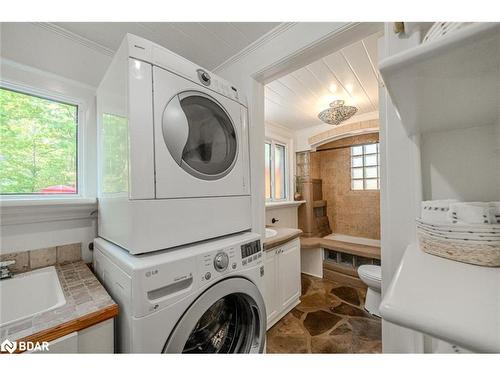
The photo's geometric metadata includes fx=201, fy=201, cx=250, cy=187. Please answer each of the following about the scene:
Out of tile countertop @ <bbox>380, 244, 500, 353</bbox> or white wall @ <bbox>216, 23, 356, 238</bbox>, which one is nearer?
tile countertop @ <bbox>380, 244, 500, 353</bbox>

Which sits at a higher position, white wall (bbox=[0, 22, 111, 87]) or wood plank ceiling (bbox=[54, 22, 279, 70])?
wood plank ceiling (bbox=[54, 22, 279, 70])

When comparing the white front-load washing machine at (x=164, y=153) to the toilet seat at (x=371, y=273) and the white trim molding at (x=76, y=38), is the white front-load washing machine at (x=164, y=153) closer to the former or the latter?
the white trim molding at (x=76, y=38)

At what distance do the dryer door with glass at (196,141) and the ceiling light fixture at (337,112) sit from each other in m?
1.29

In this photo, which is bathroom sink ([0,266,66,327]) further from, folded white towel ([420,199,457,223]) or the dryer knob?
folded white towel ([420,199,457,223])

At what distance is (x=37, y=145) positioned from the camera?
1.21m

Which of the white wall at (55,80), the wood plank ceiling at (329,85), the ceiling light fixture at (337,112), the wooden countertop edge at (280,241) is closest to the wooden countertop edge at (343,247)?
the wooden countertop edge at (280,241)

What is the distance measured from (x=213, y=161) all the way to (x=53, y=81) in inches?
44.4

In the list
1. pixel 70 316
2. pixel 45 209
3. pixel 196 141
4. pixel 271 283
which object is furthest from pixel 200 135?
pixel 271 283

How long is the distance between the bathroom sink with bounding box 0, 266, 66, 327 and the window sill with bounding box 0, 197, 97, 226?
11.3 inches

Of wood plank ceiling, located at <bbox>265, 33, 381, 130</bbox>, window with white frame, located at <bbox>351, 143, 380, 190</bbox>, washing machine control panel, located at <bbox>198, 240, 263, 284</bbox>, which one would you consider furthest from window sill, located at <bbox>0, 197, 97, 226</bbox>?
window with white frame, located at <bbox>351, 143, 380, 190</bbox>

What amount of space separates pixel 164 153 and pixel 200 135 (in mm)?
247

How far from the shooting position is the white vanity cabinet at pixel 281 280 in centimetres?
179

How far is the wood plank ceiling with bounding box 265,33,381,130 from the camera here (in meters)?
1.54

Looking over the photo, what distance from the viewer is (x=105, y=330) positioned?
0.73 m
